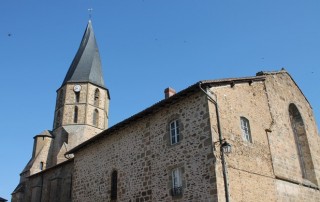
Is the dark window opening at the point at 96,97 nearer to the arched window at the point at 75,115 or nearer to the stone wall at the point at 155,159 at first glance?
the arched window at the point at 75,115

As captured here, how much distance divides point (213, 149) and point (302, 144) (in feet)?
22.9

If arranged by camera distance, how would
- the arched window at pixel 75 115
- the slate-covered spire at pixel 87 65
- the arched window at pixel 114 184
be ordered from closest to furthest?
the arched window at pixel 114 184 → the arched window at pixel 75 115 → the slate-covered spire at pixel 87 65

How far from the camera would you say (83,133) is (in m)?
27.4

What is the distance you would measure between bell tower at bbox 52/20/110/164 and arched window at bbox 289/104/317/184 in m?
17.4

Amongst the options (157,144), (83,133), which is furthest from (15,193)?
(157,144)

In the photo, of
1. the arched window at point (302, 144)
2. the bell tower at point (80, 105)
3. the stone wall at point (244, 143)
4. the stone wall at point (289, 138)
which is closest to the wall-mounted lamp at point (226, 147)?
the stone wall at point (244, 143)

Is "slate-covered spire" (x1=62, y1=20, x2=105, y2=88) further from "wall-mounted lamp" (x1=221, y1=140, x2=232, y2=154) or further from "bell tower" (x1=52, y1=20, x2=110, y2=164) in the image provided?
"wall-mounted lamp" (x1=221, y1=140, x2=232, y2=154)

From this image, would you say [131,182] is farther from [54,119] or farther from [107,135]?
[54,119]

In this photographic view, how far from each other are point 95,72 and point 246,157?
74.8 ft

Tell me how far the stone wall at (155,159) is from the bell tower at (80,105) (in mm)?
12000

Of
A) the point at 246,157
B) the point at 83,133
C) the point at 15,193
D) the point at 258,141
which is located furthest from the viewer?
the point at 83,133

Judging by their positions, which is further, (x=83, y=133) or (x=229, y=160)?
(x=83, y=133)

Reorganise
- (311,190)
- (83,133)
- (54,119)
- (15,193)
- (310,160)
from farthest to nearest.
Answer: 1. (54,119)
2. (83,133)
3. (15,193)
4. (310,160)
5. (311,190)

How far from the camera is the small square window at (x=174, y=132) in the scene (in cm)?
1180
